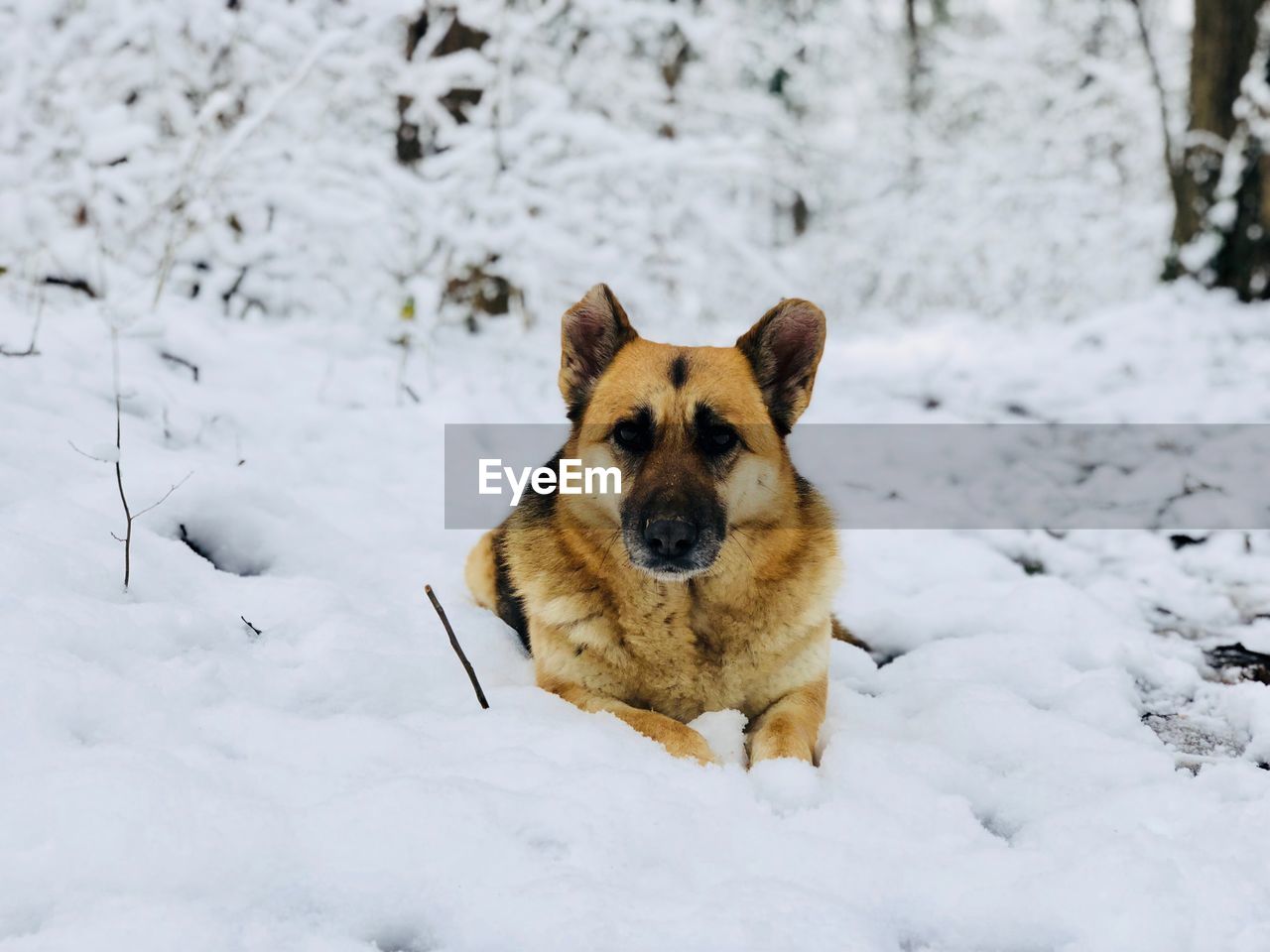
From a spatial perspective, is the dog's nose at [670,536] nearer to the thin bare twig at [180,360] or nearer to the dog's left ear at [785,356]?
the dog's left ear at [785,356]

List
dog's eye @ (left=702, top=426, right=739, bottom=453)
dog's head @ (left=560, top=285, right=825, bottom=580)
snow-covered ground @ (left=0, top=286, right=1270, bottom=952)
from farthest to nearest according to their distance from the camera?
dog's eye @ (left=702, top=426, right=739, bottom=453) → dog's head @ (left=560, top=285, right=825, bottom=580) → snow-covered ground @ (left=0, top=286, right=1270, bottom=952)

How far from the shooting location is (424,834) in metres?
1.70

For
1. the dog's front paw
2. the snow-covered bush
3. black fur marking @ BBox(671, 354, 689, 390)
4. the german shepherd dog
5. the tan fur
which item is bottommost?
the tan fur

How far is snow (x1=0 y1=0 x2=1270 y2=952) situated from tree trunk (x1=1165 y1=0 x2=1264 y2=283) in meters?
0.89

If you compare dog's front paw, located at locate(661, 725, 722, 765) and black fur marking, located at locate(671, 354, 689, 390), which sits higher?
black fur marking, located at locate(671, 354, 689, 390)

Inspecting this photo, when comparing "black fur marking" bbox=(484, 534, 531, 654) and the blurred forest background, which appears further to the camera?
the blurred forest background

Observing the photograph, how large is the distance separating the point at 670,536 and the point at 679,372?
0.67m

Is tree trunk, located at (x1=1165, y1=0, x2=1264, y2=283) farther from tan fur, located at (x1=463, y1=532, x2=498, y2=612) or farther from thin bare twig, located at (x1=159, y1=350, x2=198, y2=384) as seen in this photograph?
thin bare twig, located at (x1=159, y1=350, x2=198, y2=384)

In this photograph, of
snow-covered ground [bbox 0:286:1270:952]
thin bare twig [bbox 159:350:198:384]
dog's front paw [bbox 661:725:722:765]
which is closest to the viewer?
snow-covered ground [bbox 0:286:1270:952]

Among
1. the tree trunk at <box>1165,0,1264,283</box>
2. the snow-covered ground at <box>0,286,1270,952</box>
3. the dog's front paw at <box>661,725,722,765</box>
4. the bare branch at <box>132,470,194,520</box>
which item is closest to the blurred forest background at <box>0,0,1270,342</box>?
the tree trunk at <box>1165,0,1264,283</box>

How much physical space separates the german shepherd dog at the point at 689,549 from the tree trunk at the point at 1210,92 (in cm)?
657

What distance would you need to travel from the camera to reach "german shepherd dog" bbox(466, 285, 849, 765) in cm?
261

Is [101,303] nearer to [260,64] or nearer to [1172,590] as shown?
[260,64]

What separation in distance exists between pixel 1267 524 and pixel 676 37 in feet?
23.5
